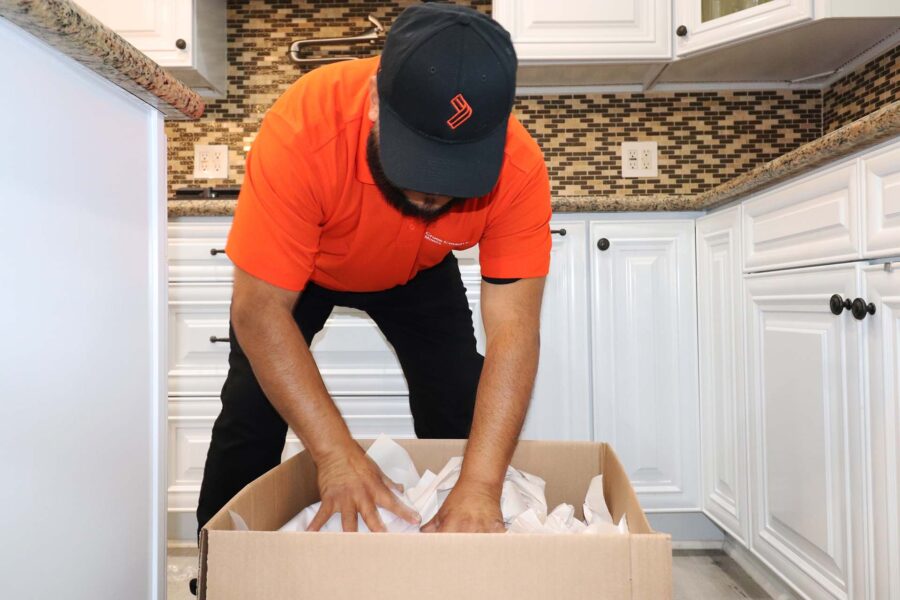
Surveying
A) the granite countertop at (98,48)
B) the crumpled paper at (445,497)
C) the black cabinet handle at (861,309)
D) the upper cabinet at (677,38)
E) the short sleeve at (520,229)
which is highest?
the upper cabinet at (677,38)

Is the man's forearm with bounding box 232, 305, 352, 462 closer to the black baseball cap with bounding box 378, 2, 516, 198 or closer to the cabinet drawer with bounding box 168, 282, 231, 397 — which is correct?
the black baseball cap with bounding box 378, 2, 516, 198

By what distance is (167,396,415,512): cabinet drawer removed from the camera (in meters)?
1.83

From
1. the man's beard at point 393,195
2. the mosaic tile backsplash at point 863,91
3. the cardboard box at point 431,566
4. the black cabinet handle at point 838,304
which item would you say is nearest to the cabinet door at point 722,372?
the black cabinet handle at point 838,304

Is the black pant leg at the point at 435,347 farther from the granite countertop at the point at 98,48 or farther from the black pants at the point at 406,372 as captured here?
the granite countertop at the point at 98,48

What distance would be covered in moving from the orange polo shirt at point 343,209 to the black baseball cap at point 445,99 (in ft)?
0.08

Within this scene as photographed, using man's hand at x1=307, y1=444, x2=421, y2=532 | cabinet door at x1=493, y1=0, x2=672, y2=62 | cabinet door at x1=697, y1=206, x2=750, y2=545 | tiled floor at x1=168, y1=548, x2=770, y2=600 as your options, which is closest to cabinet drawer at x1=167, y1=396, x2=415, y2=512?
tiled floor at x1=168, y1=548, x2=770, y2=600

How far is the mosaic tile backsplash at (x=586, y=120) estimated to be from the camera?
7.66ft

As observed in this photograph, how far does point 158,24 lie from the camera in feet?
7.04

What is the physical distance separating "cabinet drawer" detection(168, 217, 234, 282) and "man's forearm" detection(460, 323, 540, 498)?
1026 mm

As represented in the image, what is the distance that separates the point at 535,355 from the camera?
39.9 inches

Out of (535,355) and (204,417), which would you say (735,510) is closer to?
(535,355)

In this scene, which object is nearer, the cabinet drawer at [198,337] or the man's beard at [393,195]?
the man's beard at [393,195]

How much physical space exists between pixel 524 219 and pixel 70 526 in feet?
2.23

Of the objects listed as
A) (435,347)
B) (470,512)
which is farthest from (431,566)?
(435,347)
